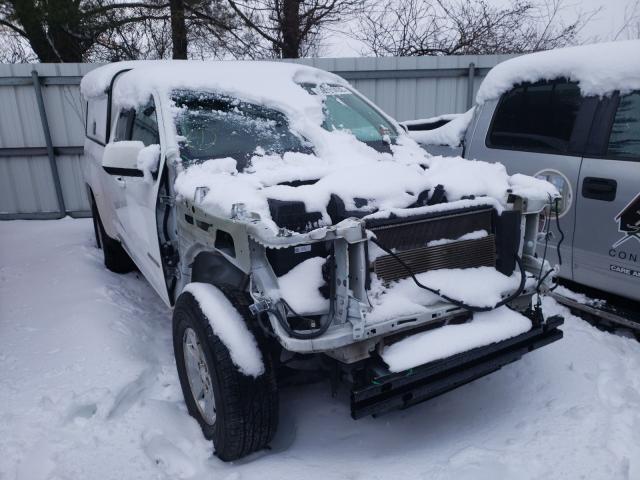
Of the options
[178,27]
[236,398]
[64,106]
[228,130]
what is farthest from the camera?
[178,27]

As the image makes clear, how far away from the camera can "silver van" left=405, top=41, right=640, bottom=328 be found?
354 cm

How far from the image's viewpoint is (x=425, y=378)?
248 cm

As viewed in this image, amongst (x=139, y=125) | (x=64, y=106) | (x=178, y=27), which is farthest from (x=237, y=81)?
(x=178, y=27)

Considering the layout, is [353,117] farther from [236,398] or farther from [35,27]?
[35,27]

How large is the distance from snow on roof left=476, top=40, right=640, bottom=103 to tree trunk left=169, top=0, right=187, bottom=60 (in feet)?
28.5

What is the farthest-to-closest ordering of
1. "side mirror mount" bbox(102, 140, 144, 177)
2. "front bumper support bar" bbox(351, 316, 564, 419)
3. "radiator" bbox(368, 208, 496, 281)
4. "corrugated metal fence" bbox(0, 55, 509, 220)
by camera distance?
"corrugated metal fence" bbox(0, 55, 509, 220) → "side mirror mount" bbox(102, 140, 144, 177) → "radiator" bbox(368, 208, 496, 281) → "front bumper support bar" bbox(351, 316, 564, 419)

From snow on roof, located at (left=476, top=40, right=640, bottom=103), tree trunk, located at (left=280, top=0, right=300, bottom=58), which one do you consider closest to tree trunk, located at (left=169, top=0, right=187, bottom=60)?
tree trunk, located at (left=280, top=0, right=300, bottom=58)

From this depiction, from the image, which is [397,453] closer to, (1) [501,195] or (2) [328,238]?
(2) [328,238]

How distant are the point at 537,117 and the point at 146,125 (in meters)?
3.05

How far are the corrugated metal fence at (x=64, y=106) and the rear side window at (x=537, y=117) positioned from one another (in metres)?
4.06

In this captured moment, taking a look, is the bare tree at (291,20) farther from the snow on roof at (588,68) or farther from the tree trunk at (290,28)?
the snow on roof at (588,68)

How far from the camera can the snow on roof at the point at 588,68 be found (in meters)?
3.59

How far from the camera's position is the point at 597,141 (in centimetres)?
373

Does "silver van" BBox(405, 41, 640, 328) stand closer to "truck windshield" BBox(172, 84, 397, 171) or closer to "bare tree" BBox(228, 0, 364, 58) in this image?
"truck windshield" BBox(172, 84, 397, 171)
